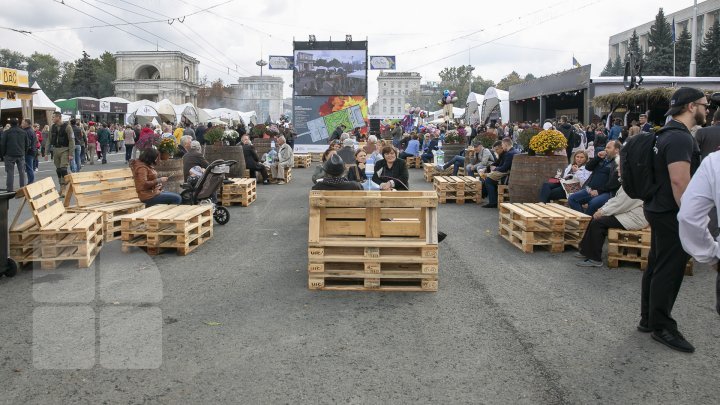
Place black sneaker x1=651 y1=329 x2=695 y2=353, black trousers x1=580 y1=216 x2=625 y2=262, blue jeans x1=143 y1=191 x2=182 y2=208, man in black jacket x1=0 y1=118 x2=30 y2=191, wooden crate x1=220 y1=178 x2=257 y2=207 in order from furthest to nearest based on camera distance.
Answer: man in black jacket x1=0 y1=118 x2=30 y2=191 → wooden crate x1=220 y1=178 x2=257 y2=207 → blue jeans x1=143 y1=191 x2=182 y2=208 → black trousers x1=580 y1=216 x2=625 y2=262 → black sneaker x1=651 y1=329 x2=695 y2=353

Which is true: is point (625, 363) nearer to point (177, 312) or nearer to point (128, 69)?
point (177, 312)

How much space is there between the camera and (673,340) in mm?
4539

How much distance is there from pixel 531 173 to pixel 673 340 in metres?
6.55

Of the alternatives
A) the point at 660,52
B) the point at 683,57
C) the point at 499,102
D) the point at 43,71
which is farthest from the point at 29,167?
the point at 43,71

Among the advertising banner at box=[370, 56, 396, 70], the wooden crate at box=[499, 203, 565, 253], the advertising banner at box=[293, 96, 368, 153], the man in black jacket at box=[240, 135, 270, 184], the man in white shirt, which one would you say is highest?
the advertising banner at box=[370, 56, 396, 70]

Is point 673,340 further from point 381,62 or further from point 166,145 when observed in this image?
point 381,62

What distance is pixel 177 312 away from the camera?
214 inches

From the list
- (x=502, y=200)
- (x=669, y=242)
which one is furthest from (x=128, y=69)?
(x=669, y=242)

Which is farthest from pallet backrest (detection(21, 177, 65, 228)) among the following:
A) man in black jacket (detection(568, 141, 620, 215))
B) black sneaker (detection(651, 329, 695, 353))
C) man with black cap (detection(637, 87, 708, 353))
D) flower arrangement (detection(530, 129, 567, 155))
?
flower arrangement (detection(530, 129, 567, 155))

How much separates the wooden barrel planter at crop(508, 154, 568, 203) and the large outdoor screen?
1991 cm

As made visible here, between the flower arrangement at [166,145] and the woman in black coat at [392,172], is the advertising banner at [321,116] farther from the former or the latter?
the woman in black coat at [392,172]

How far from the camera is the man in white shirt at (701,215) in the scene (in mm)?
3121

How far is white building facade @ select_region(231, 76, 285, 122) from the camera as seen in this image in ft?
443

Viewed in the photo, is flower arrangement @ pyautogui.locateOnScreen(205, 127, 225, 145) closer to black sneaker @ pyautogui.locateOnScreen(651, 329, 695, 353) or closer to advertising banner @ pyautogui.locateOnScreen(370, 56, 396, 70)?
black sneaker @ pyautogui.locateOnScreen(651, 329, 695, 353)
